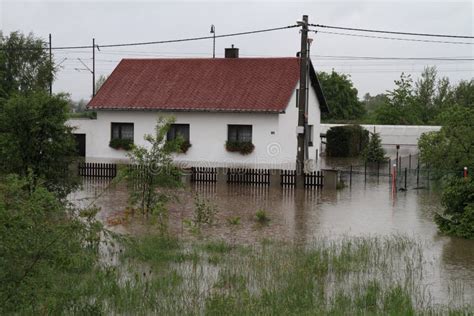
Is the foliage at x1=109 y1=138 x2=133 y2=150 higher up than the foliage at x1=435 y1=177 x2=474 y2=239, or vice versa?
the foliage at x1=109 y1=138 x2=133 y2=150

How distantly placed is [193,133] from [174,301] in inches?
894

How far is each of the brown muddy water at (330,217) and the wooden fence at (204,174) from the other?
90cm

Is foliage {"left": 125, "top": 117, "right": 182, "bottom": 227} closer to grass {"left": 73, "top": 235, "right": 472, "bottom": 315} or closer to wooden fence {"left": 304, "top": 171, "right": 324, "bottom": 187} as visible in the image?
grass {"left": 73, "top": 235, "right": 472, "bottom": 315}

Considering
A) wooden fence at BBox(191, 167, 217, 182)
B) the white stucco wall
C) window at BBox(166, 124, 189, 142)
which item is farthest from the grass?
window at BBox(166, 124, 189, 142)

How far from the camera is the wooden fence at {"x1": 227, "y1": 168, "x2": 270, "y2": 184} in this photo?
27.3 metres

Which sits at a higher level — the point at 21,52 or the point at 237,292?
the point at 21,52

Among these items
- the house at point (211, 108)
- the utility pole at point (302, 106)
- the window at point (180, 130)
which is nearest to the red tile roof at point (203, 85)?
the house at point (211, 108)

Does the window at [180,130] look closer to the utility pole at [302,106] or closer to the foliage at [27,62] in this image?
the utility pole at [302,106]

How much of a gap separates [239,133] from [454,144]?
→ 504 inches

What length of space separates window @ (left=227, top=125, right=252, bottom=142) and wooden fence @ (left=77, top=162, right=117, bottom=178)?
5.86 m

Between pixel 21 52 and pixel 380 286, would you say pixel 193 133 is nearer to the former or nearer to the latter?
pixel 21 52

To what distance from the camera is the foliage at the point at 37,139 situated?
53.8 feet

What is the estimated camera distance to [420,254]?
44.6 feet

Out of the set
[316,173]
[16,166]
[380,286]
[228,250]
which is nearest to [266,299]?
[380,286]
